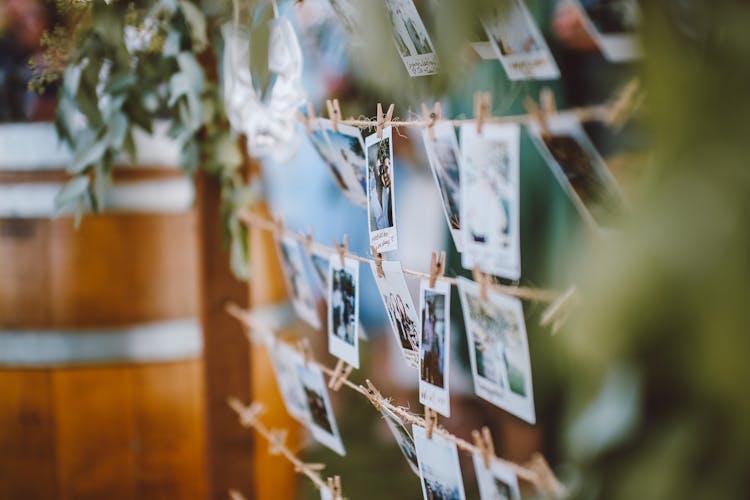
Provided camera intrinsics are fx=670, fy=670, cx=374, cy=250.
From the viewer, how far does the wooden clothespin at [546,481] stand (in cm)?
66

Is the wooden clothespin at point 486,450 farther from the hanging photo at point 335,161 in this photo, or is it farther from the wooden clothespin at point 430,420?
the hanging photo at point 335,161

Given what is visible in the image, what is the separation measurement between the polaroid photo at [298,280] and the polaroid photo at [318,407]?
0.34ft

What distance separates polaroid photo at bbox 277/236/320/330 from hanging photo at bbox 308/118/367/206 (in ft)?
0.60

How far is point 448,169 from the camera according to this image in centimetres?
80

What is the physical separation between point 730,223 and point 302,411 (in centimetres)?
100

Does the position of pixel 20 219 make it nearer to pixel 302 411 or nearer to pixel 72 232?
pixel 72 232

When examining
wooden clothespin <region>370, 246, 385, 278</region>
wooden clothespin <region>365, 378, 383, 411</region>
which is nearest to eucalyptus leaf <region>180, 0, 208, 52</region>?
wooden clothespin <region>370, 246, 385, 278</region>

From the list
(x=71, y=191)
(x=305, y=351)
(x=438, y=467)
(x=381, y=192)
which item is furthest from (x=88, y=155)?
(x=438, y=467)

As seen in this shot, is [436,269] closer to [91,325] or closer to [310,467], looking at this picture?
[310,467]

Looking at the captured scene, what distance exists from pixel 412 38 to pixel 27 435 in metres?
1.51

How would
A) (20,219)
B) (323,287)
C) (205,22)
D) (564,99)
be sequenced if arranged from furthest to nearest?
(20,219), (205,22), (323,287), (564,99)

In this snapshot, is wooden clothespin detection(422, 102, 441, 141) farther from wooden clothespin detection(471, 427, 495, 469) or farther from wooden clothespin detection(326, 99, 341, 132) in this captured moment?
wooden clothespin detection(471, 427, 495, 469)

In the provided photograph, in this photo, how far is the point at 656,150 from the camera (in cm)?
48

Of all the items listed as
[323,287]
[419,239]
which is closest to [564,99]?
[419,239]
